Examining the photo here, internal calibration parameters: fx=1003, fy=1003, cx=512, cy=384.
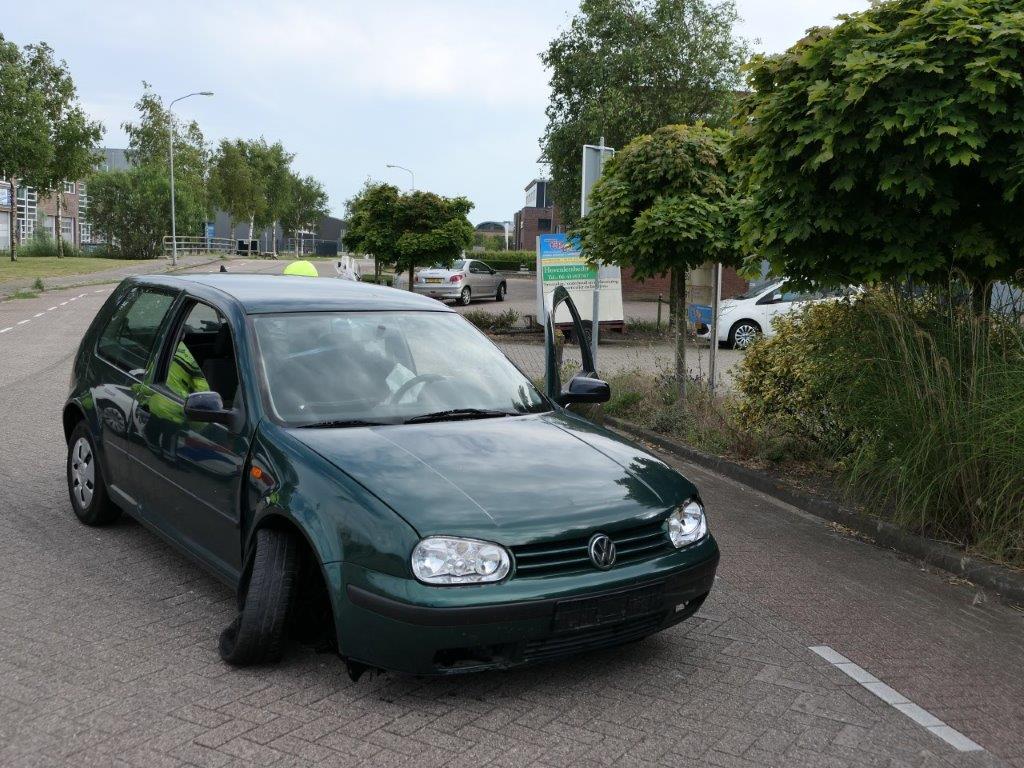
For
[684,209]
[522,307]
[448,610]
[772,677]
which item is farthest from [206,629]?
[522,307]

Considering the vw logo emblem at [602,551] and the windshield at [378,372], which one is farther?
the windshield at [378,372]

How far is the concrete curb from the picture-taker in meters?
5.52

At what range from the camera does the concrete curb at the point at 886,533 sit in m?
5.52

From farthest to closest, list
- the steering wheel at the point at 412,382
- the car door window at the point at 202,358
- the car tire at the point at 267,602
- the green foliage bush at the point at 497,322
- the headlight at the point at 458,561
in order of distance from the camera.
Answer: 1. the green foliage bush at the point at 497,322
2. the car door window at the point at 202,358
3. the steering wheel at the point at 412,382
4. the car tire at the point at 267,602
5. the headlight at the point at 458,561

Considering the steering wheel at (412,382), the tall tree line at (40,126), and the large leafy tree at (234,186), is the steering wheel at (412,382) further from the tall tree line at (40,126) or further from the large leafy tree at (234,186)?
the large leafy tree at (234,186)

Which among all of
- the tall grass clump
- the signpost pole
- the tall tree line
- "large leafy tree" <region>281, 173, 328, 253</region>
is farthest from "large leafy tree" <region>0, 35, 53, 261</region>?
"large leafy tree" <region>281, 173, 328, 253</region>

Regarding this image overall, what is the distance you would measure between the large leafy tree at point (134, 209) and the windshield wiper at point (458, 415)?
6296cm

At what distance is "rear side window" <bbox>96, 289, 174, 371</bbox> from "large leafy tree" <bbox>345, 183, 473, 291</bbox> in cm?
2371

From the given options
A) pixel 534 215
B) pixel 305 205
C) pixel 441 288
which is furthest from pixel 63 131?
pixel 305 205

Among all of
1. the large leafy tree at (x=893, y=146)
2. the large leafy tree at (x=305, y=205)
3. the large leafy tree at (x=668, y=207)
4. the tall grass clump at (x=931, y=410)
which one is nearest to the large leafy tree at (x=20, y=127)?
the large leafy tree at (x=668, y=207)

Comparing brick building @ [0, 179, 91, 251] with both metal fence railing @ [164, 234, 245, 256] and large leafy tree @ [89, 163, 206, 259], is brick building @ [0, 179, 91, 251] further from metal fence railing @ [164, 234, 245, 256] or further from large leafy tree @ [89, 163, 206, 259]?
metal fence railing @ [164, 234, 245, 256]

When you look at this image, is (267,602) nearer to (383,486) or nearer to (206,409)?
(383,486)

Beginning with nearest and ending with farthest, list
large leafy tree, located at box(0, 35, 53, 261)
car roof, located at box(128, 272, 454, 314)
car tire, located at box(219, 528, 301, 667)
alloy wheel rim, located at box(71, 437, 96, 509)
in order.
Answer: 1. car tire, located at box(219, 528, 301, 667)
2. car roof, located at box(128, 272, 454, 314)
3. alloy wheel rim, located at box(71, 437, 96, 509)
4. large leafy tree, located at box(0, 35, 53, 261)

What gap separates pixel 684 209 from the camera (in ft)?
33.9
